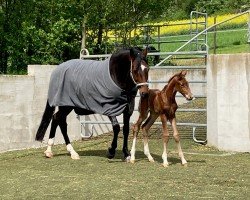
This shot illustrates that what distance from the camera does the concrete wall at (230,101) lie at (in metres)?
11.8

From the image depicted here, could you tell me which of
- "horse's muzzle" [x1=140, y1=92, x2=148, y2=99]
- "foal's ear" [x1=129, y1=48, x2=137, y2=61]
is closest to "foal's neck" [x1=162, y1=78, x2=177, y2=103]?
"horse's muzzle" [x1=140, y1=92, x2=148, y2=99]

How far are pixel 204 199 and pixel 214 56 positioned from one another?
18.5 feet

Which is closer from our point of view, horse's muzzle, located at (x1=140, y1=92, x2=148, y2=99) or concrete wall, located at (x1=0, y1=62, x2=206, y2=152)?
horse's muzzle, located at (x1=140, y1=92, x2=148, y2=99)

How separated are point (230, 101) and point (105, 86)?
278 centimetres

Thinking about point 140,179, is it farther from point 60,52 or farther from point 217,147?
point 60,52

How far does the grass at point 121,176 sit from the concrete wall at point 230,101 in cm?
38

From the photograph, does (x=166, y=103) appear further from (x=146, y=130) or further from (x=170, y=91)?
(x=146, y=130)

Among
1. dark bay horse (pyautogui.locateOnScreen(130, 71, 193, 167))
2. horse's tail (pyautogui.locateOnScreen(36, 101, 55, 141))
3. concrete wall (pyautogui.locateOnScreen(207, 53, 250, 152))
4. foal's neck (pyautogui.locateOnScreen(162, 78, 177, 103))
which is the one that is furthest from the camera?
concrete wall (pyautogui.locateOnScreen(207, 53, 250, 152))

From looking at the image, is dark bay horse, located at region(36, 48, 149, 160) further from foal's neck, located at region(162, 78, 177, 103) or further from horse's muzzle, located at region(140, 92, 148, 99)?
foal's neck, located at region(162, 78, 177, 103)

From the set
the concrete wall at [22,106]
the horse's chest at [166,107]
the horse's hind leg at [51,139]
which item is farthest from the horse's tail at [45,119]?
the horse's chest at [166,107]

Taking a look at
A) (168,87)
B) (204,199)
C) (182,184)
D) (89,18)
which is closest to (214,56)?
(168,87)

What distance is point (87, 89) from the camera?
10492 millimetres

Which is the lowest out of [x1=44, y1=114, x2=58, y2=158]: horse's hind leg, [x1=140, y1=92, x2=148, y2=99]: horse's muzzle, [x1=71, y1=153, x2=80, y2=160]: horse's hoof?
[x1=71, y1=153, x2=80, y2=160]: horse's hoof

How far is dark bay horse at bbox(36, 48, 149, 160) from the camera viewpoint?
9.88 meters
